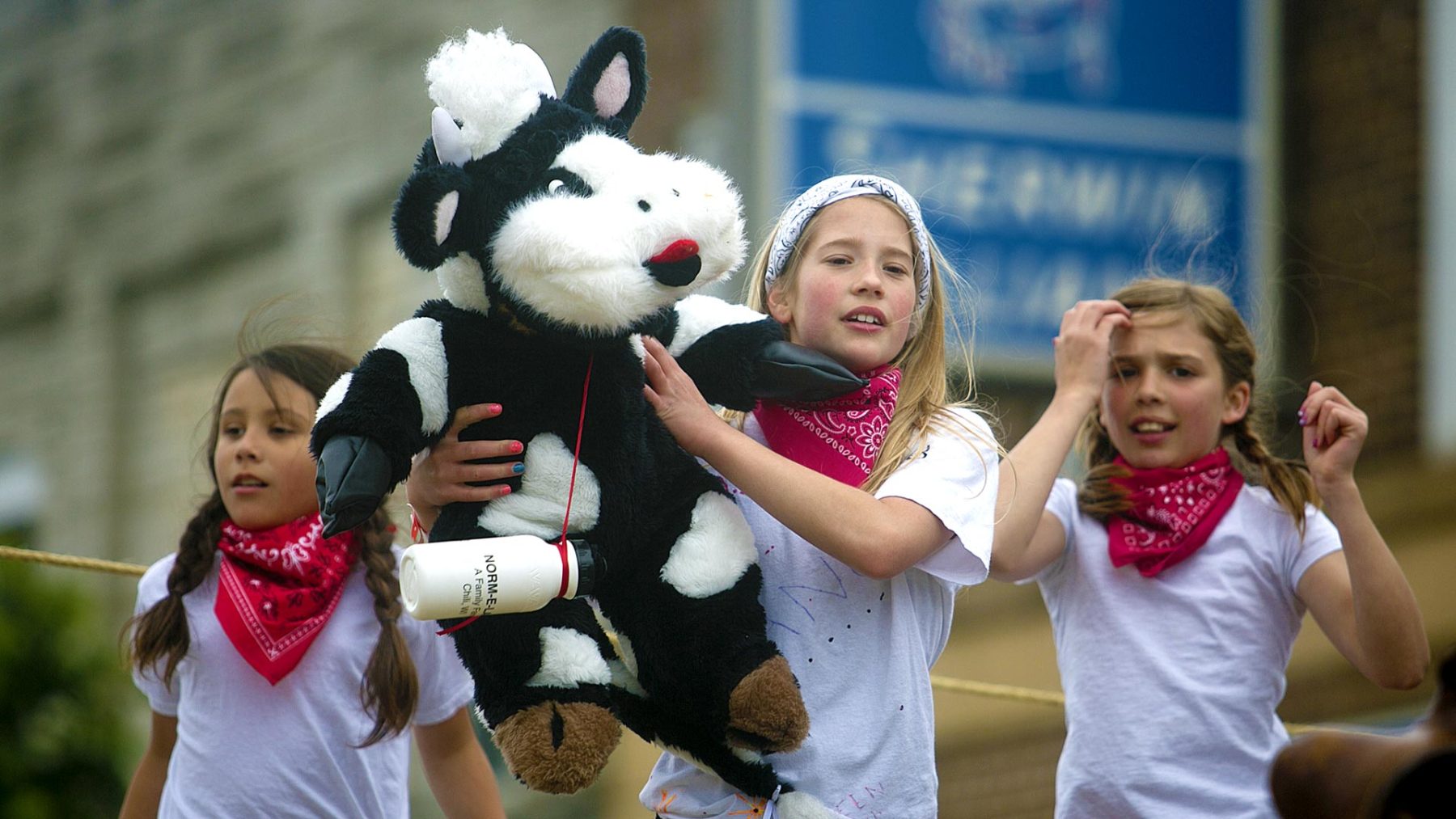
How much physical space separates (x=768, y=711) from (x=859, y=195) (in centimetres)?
85

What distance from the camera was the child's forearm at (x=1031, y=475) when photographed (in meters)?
2.83

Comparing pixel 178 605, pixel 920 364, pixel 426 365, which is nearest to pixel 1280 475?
pixel 920 364

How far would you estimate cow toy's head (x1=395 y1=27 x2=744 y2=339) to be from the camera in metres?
2.35

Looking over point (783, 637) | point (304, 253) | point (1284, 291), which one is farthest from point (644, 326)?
point (304, 253)

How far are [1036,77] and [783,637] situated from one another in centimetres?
441

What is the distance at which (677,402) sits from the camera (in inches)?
99.1

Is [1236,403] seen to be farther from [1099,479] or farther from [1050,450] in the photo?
[1050,450]

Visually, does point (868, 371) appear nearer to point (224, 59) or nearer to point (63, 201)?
point (224, 59)

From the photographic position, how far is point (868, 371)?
2721 mm

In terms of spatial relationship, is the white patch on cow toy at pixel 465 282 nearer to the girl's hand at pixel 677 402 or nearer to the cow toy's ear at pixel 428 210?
the cow toy's ear at pixel 428 210

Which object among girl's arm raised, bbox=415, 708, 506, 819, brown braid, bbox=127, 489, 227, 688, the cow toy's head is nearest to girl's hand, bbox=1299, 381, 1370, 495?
the cow toy's head

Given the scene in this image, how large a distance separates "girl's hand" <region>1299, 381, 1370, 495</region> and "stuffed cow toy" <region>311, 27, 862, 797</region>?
97 centimetres

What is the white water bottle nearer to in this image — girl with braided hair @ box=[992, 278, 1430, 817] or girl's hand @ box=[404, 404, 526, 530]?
girl's hand @ box=[404, 404, 526, 530]

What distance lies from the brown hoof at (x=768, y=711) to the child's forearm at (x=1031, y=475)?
0.53 metres
